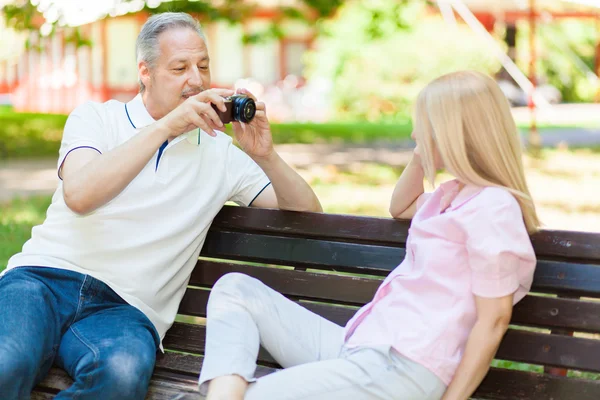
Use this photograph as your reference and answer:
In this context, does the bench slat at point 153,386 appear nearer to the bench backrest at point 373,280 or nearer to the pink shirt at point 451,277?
the bench backrest at point 373,280

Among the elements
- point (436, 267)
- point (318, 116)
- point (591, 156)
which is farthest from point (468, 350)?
point (318, 116)

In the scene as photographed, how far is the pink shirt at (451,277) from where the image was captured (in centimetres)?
244

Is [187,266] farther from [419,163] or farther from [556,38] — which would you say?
[556,38]

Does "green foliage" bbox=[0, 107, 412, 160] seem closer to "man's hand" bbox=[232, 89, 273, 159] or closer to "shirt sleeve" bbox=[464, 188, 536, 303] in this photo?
"man's hand" bbox=[232, 89, 273, 159]

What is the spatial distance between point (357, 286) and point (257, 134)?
68 centimetres

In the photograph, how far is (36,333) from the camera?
9.48 feet

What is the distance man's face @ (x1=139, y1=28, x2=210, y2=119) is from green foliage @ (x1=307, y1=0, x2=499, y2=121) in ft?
57.1

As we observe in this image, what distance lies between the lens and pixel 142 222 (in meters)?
3.20

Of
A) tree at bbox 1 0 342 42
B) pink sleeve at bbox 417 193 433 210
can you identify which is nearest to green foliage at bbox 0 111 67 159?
tree at bbox 1 0 342 42

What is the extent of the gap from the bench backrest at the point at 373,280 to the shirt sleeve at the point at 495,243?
1.25 feet

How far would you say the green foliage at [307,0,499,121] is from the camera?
20.9 metres

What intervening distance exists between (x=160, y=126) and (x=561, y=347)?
1.54 metres

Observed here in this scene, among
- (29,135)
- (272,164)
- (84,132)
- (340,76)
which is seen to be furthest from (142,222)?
(340,76)

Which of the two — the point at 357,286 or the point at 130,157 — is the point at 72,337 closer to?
the point at 130,157
